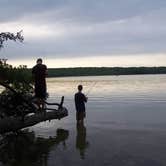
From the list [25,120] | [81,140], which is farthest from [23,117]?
[81,140]

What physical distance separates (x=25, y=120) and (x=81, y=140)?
2025 millimetres

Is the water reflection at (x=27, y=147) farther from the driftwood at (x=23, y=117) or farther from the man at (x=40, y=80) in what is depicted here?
the man at (x=40, y=80)

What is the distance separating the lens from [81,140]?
16938mm

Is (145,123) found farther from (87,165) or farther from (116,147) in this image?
(87,165)

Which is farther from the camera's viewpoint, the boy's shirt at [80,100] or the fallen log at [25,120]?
the boy's shirt at [80,100]

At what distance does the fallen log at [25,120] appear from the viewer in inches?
623

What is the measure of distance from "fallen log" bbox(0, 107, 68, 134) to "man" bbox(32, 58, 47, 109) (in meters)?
0.52

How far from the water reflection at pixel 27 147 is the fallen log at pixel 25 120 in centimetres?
55

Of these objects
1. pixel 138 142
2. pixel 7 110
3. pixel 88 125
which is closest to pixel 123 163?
pixel 138 142

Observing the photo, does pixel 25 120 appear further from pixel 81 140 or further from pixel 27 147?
pixel 81 140

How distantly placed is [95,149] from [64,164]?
214 cm

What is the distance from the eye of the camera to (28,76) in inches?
709

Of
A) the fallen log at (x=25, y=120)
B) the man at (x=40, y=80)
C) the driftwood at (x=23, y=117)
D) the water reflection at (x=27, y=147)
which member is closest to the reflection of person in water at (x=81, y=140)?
the water reflection at (x=27, y=147)

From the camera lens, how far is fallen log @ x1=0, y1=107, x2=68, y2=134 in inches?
623
